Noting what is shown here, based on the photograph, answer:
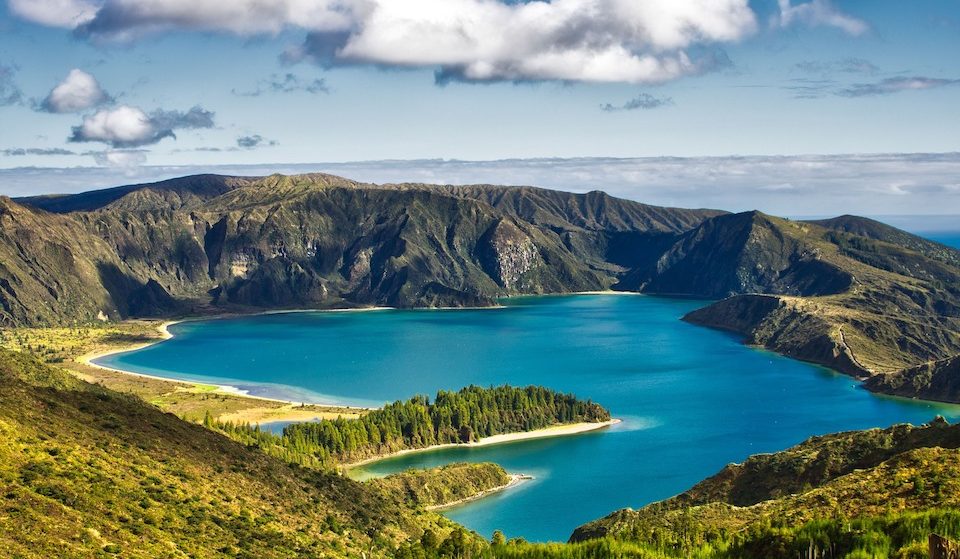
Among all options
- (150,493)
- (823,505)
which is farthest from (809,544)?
(150,493)

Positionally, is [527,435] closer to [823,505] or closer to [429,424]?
[429,424]

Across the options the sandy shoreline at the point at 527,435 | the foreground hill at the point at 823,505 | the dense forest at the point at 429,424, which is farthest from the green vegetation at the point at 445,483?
the foreground hill at the point at 823,505

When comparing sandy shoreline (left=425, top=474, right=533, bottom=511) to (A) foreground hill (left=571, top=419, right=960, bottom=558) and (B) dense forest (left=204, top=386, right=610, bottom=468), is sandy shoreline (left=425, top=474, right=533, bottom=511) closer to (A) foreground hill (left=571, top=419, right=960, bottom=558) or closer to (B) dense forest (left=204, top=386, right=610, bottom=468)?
(B) dense forest (left=204, top=386, right=610, bottom=468)

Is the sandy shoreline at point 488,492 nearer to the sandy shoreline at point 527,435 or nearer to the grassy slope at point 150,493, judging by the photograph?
the grassy slope at point 150,493

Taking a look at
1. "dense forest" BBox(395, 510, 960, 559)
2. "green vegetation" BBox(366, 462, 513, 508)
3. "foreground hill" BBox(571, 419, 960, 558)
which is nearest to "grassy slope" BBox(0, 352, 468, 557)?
"green vegetation" BBox(366, 462, 513, 508)

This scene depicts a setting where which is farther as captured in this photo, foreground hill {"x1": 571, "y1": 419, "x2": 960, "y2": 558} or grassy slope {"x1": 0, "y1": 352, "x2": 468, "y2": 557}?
grassy slope {"x1": 0, "y1": 352, "x2": 468, "y2": 557}

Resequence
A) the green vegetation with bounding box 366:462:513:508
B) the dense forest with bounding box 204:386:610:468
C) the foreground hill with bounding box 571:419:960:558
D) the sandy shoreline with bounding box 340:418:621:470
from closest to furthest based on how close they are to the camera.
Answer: the foreground hill with bounding box 571:419:960:558 < the green vegetation with bounding box 366:462:513:508 < the dense forest with bounding box 204:386:610:468 < the sandy shoreline with bounding box 340:418:621:470
